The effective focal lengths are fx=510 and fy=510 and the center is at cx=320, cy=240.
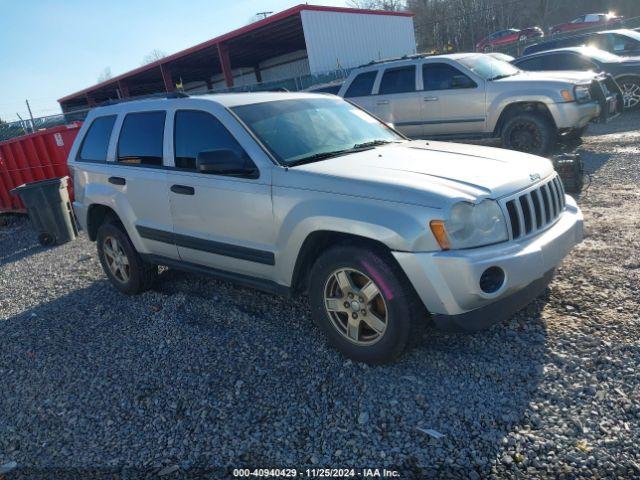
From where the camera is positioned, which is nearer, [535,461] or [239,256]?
[535,461]

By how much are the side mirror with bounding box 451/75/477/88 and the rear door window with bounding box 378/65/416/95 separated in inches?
33.1

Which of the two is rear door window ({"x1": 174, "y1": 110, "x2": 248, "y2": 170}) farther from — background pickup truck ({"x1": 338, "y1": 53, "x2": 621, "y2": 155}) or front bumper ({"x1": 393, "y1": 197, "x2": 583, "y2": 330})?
background pickup truck ({"x1": 338, "y1": 53, "x2": 621, "y2": 155})

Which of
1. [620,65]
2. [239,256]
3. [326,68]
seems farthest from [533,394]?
[326,68]

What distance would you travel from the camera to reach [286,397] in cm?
319

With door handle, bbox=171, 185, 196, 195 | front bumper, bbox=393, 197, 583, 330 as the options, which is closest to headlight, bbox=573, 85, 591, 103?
front bumper, bbox=393, 197, 583, 330

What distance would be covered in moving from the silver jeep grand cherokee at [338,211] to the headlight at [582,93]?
5168 mm

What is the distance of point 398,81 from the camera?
9789 millimetres

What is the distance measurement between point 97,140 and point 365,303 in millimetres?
3540

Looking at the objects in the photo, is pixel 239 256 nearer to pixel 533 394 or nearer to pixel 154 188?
pixel 154 188

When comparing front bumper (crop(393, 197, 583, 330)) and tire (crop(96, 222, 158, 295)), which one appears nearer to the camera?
front bumper (crop(393, 197, 583, 330))

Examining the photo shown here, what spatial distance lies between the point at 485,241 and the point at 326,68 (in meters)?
19.6

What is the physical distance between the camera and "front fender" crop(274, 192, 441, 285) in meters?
2.90

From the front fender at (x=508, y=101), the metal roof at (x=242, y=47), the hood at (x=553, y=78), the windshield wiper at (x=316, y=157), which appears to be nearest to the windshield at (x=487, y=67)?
the hood at (x=553, y=78)

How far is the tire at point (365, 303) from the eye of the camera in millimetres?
3086
